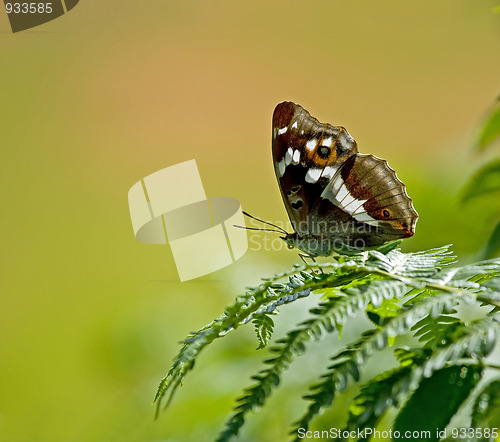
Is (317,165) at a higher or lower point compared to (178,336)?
higher

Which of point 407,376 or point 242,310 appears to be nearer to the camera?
point 407,376

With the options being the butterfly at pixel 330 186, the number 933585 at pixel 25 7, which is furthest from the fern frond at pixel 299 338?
the number 933585 at pixel 25 7

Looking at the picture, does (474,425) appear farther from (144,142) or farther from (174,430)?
(144,142)

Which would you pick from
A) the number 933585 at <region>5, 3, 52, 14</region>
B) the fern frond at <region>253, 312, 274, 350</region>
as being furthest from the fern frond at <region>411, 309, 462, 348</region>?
the number 933585 at <region>5, 3, 52, 14</region>

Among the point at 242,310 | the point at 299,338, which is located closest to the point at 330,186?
the point at 242,310

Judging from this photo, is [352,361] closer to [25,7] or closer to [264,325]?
[264,325]

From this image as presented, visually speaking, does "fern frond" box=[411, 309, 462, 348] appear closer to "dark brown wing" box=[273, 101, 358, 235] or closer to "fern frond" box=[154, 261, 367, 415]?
"fern frond" box=[154, 261, 367, 415]

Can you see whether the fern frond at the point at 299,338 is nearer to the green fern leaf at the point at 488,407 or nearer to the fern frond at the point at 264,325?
the green fern leaf at the point at 488,407

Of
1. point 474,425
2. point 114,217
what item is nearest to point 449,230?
point 474,425
